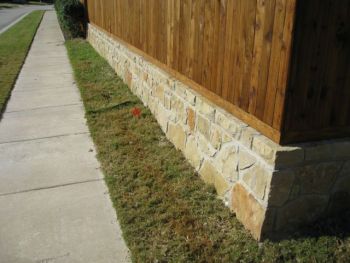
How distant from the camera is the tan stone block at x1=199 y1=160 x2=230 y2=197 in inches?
133

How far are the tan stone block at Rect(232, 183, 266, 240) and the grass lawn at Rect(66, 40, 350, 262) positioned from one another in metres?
0.07

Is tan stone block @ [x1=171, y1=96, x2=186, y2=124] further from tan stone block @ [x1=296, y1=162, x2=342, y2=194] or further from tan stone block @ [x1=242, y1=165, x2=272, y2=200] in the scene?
tan stone block @ [x1=296, y1=162, x2=342, y2=194]

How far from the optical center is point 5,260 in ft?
9.16

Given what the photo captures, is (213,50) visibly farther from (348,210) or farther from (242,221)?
(348,210)

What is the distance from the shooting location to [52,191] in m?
3.73

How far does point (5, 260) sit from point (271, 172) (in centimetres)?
202

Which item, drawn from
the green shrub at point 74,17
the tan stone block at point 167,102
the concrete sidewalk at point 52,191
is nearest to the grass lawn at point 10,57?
the concrete sidewalk at point 52,191

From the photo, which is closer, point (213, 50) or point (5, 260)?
point (5, 260)

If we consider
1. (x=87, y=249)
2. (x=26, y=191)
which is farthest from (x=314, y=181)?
(x=26, y=191)

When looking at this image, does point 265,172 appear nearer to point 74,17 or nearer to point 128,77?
point 128,77

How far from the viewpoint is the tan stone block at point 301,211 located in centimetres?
285

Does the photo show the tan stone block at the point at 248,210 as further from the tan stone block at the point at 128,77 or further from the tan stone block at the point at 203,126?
the tan stone block at the point at 128,77

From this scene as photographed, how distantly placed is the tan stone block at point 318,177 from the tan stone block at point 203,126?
42.6 inches

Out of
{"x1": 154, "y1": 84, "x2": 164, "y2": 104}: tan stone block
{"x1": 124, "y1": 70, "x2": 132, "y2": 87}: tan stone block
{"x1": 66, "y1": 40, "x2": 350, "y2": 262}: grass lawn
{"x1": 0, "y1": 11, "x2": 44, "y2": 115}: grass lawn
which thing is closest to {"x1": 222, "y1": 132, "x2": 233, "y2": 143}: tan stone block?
{"x1": 66, "y1": 40, "x2": 350, "y2": 262}: grass lawn
